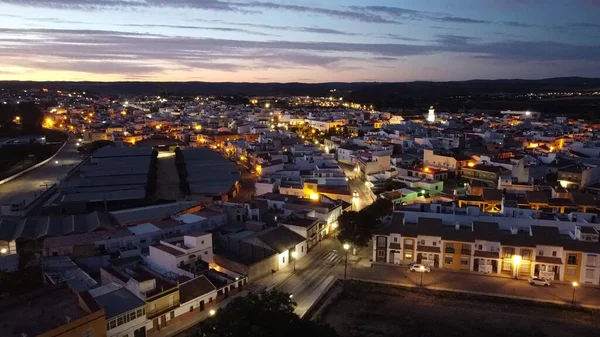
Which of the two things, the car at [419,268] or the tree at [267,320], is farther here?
the car at [419,268]

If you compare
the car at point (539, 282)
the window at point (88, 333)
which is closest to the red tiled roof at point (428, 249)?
the car at point (539, 282)

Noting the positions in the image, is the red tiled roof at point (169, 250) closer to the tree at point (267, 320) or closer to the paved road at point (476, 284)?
the tree at point (267, 320)

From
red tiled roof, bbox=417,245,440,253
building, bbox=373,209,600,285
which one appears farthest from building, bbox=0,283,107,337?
red tiled roof, bbox=417,245,440,253

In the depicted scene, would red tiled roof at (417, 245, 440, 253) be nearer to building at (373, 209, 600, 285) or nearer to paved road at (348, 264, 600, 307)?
building at (373, 209, 600, 285)

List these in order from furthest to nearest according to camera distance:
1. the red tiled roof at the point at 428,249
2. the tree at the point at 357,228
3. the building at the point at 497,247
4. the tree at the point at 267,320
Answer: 1. the tree at the point at 357,228
2. the red tiled roof at the point at 428,249
3. the building at the point at 497,247
4. the tree at the point at 267,320

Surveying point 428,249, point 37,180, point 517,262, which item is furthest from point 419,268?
point 37,180

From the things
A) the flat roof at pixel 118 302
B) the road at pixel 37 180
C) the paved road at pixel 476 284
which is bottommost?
the paved road at pixel 476 284
